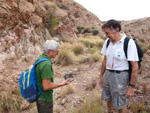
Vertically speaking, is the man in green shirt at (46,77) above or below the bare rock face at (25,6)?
below

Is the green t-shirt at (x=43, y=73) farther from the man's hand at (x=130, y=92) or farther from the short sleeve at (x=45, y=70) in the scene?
the man's hand at (x=130, y=92)

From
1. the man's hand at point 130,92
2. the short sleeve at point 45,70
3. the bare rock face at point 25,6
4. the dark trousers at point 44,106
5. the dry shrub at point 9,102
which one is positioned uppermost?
the bare rock face at point 25,6

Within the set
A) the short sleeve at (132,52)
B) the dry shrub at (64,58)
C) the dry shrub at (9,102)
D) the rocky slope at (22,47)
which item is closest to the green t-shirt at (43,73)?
the short sleeve at (132,52)

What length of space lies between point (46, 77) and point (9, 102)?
2361 mm

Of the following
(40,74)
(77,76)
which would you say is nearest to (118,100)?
(40,74)

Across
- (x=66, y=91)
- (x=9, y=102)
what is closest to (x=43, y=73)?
(x=66, y=91)

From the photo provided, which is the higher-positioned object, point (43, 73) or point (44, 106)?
point (43, 73)

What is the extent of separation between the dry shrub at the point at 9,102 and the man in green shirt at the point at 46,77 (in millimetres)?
1750

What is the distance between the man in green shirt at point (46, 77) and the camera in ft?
5.25

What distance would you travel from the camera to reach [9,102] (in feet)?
10.6

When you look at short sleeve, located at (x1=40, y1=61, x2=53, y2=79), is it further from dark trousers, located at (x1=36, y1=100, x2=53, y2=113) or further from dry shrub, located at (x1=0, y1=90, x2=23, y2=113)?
dry shrub, located at (x1=0, y1=90, x2=23, y2=113)

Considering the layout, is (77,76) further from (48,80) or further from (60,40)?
(60,40)

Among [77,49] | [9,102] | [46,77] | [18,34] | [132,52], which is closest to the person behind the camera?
[46,77]

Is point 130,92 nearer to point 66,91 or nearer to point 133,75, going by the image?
point 133,75
